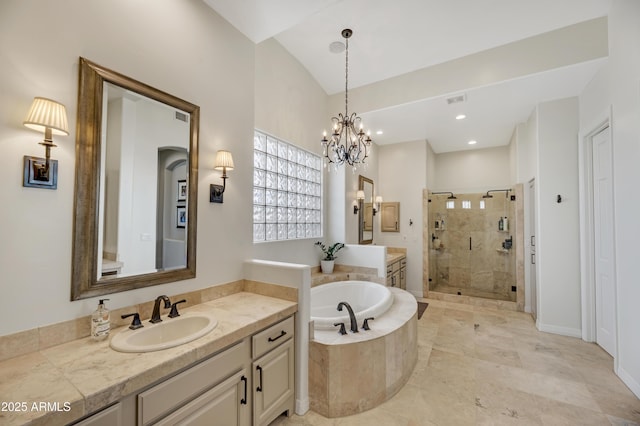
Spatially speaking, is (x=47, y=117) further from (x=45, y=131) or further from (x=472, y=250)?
(x=472, y=250)

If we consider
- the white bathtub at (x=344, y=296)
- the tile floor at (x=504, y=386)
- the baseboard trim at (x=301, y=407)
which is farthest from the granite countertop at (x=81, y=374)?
the white bathtub at (x=344, y=296)

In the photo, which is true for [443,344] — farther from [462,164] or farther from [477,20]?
[462,164]

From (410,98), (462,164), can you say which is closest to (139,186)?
(410,98)

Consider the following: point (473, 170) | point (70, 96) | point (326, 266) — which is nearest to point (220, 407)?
point (70, 96)

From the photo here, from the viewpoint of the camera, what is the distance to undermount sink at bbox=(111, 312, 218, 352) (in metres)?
1.26

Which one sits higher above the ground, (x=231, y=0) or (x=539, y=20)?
(x=539, y=20)

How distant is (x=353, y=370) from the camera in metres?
1.99

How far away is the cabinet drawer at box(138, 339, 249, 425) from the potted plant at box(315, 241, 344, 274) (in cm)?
236

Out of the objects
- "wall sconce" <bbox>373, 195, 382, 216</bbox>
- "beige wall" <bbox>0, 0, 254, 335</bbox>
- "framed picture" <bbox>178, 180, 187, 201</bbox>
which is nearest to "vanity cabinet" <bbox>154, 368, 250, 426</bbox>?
"beige wall" <bbox>0, 0, 254, 335</bbox>

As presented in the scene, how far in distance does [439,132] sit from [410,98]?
1.54 metres

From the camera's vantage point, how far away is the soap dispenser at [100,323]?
135cm

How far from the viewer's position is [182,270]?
1.87 metres

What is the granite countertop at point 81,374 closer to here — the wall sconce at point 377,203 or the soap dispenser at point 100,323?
the soap dispenser at point 100,323

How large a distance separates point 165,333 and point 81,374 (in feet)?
1.78
